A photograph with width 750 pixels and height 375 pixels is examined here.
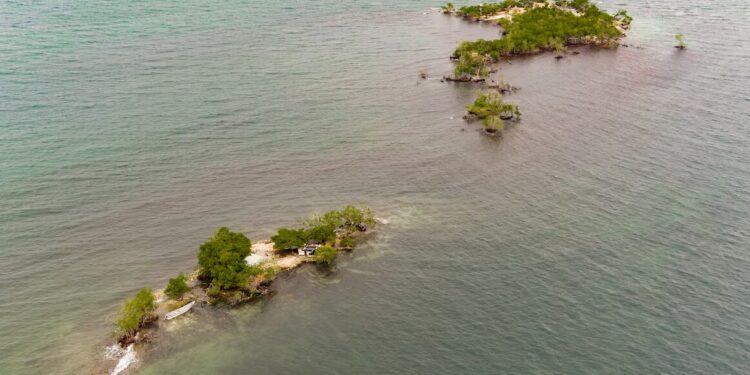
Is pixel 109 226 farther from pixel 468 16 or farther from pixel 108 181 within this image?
pixel 468 16

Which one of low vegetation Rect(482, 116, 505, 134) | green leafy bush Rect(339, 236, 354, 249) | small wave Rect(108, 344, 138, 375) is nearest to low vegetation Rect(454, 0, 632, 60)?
low vegetation Rect(482, 116, 505, 134)

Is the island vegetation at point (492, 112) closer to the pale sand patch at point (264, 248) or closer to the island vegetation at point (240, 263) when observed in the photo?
the island vegetation at point (240, 263)

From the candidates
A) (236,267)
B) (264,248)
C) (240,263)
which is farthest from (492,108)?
(236,267)

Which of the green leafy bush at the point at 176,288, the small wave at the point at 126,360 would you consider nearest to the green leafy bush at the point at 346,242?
the green leafy bush at the point at 176,288

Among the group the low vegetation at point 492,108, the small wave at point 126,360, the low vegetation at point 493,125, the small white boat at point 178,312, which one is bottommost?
the small wave at point 126,360

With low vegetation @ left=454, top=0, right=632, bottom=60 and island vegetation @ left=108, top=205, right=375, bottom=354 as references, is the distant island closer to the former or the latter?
low vegetation @ left=454, top=0, right=632, bottom=60

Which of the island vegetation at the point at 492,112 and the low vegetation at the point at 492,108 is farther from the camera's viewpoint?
the low vegetation at the point at 492,108

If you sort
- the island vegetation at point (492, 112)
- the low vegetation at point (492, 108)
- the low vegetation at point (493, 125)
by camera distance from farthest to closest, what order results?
the low vegetation at point (492, 108), the island vegetation at point (492, 112), the low vegetation at point (493, 125)
